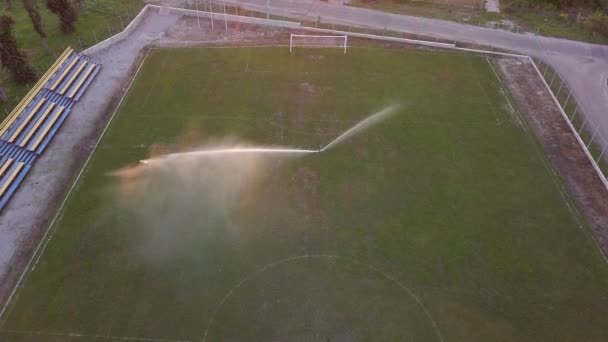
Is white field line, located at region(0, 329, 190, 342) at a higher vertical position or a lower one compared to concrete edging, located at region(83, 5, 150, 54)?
lower

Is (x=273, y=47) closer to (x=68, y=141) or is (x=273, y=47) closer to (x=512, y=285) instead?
(x=68, y=141)

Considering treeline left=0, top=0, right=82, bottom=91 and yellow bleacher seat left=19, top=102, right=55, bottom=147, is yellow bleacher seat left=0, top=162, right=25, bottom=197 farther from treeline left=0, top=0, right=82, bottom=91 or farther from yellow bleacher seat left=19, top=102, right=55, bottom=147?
treeline left=0, top=0, right=82, bottom=91

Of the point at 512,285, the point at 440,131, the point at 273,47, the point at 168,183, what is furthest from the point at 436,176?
the point at 273,47

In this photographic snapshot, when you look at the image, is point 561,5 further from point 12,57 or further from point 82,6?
point 12,57

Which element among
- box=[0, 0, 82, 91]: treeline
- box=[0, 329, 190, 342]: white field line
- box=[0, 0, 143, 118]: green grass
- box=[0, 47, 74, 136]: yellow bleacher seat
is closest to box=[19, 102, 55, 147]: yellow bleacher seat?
box=[0, 47, 74, 136]: yellow bleacher seat

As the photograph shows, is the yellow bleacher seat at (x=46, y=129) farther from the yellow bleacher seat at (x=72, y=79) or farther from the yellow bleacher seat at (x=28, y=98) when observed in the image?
the yellow bleacher seat at (x=72, y=79)

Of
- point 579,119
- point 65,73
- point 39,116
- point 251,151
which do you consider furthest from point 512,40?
point 39,116

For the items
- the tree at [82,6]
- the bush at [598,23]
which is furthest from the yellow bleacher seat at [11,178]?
the bush at [598,23]
